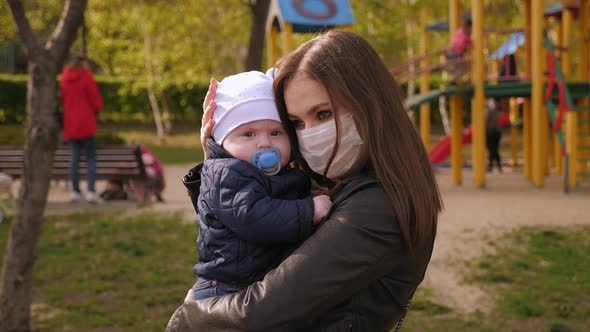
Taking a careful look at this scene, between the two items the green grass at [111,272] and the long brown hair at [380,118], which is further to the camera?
the green grass at [111,272]

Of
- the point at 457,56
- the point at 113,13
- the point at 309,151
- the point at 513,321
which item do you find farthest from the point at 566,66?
the point at 113,13

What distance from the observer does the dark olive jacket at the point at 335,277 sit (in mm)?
1836

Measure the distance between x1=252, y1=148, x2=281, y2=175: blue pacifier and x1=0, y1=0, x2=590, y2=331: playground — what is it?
196cm

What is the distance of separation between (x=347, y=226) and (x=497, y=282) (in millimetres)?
5160

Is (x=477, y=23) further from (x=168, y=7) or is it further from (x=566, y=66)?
(x=168, y=7)

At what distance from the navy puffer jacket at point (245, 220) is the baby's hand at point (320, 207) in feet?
0.04

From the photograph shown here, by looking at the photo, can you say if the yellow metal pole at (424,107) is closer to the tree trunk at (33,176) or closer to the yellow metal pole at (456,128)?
the yellow metal pole at (456,128)

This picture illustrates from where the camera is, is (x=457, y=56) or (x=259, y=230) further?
(x=457, y=56)

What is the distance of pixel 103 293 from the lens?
6.75 m

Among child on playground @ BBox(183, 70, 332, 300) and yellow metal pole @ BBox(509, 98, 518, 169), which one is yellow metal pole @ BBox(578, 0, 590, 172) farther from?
child on playground @ BBox(183, 70, 332, 300)

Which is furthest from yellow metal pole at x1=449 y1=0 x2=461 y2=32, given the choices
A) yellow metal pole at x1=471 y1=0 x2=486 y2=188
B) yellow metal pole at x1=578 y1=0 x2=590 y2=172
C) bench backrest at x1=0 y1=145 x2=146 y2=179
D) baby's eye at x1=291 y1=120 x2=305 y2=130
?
baby's eye at x1=291 y1=120 x2=305 y2=130

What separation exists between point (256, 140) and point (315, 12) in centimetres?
1024

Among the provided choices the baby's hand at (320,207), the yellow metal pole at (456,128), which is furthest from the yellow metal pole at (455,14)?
the baby's hand at (320,207)

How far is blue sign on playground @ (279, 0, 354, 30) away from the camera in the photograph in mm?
11766
